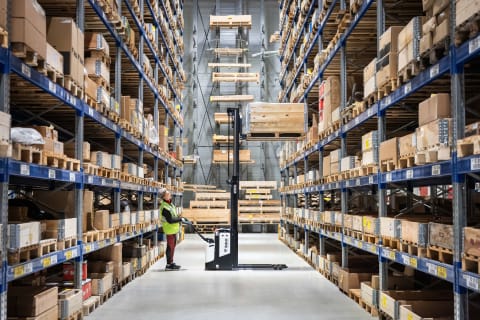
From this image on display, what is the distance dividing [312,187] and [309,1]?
4.46 meters

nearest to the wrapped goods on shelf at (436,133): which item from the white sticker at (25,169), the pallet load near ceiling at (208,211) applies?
A: the white sticker at (25,169)

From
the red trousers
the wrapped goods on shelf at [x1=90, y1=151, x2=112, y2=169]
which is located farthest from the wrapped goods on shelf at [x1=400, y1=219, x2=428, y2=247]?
the red trousers

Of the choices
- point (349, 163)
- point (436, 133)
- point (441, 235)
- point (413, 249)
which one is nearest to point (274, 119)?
point (349, 163)

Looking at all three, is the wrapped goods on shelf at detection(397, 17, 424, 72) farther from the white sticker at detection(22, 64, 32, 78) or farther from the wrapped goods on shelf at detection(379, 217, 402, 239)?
the white sticker at detection(22, 64, 32, 78)

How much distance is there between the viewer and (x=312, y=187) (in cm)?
1296

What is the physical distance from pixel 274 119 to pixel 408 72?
499 centimetres

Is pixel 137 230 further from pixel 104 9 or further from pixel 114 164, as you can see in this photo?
pixel 104 9

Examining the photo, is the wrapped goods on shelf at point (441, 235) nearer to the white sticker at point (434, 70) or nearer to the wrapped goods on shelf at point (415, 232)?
the wrapped goods on shelf at point (415, 232)

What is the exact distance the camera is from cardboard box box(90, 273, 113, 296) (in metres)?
8.40

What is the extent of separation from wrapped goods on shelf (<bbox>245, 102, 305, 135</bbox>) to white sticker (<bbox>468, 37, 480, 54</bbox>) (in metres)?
6.59

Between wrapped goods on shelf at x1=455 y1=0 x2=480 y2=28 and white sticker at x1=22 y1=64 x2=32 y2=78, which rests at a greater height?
wrapped goods on shelf at x1=455 y1=0 x2=480 y2=28

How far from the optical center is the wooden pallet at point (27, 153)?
5.34 meters

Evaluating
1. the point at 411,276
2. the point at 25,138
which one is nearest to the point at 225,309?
the point at 411,276

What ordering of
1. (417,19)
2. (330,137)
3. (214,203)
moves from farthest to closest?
(214,203) < (330,137) < (417,19)
